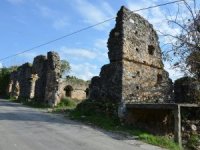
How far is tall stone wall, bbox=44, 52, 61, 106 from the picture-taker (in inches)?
921

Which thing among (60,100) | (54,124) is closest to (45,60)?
(60,100)

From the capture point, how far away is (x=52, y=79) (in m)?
24.3

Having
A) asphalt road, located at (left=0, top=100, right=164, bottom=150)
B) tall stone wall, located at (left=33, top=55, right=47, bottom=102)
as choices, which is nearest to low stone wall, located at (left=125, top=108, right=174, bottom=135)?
asphalt road, located at (left=0, top=100, right=164, bottom=150)

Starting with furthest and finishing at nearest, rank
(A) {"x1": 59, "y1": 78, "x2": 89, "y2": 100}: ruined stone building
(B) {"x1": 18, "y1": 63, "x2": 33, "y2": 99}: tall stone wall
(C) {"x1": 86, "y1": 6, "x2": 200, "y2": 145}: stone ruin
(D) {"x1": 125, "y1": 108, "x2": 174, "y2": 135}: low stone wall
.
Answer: (A) {"x1": 59, "y1": 78, "x2": 89, "y2": 100}: ruined stone building → (B) {"x1": 18, "y1": 63, "x2": 33, "y2": 99}: tall stone wall → (C) {"x1": 86, "y1": 6, "x2": 200, "y2": 145}: stone ruin → (D) {"x1": 125, "y1": 108, "x2": 174, "y2": 135}: low stone wall

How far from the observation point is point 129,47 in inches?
→ 675

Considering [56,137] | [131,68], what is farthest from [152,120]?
[56,137]

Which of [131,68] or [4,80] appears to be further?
[4,80]

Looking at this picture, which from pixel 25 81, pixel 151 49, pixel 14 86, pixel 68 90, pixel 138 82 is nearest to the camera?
pixel 138 82

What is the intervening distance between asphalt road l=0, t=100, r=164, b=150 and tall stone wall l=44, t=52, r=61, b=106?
879 cm

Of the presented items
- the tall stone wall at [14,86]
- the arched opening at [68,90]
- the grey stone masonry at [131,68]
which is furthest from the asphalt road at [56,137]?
the tall stone wall at [14,86]

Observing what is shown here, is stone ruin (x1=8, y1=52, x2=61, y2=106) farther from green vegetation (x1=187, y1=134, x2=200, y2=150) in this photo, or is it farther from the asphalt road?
green vegetation (x1=187, y1=134, x2=200, y2=150)

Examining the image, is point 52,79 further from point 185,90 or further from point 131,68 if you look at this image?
point 185,90

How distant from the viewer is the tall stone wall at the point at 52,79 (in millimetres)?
23400

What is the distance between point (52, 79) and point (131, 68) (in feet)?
29.0
